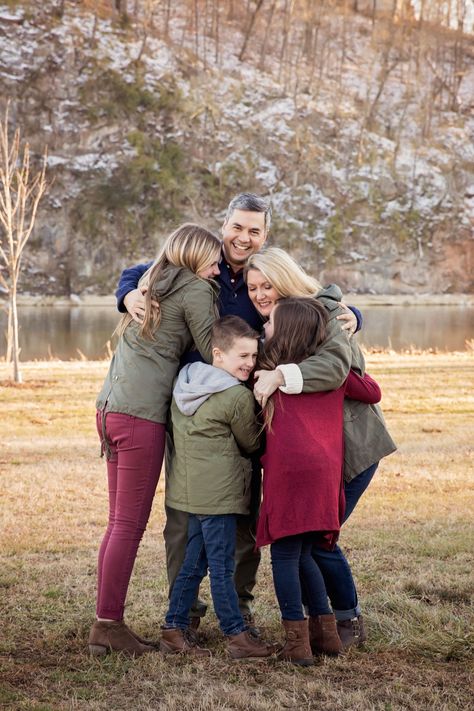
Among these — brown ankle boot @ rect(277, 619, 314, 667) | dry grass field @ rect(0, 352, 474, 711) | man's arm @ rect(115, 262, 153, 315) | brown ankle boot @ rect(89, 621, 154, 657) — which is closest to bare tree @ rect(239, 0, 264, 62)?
dry grass field @ rect(0, 352, 474, 711)

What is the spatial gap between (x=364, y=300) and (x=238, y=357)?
51.9 metres

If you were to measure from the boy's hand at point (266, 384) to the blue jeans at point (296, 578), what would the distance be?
0.63 m

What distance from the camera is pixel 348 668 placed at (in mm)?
3410

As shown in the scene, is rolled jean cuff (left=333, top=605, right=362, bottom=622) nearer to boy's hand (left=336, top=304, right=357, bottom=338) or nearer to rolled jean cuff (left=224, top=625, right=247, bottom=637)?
rolled jean cuff (left=224, top=625, right=247, bottom=637)

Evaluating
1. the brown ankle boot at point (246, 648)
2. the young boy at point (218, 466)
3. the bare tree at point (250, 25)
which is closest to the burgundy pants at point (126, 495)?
the young boy at point (218, 466)

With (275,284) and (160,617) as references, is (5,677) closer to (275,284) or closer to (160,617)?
(160,617)

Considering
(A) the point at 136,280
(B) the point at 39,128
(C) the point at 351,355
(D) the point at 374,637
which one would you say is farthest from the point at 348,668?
(B) the point at 39,128

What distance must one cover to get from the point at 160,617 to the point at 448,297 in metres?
56.6

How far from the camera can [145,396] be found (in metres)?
3.65

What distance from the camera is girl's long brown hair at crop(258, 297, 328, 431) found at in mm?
3570

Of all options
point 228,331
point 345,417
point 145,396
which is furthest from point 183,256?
point 345,417

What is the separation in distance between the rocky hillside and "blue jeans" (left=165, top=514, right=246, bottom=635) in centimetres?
5063

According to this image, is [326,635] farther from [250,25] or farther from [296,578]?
[250,25]

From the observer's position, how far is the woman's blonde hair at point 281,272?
3.64 metres
